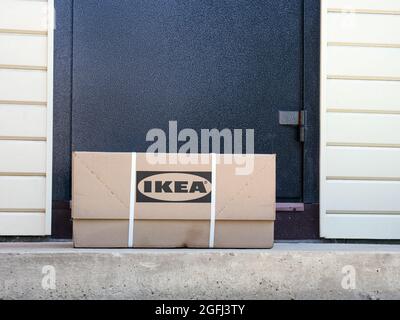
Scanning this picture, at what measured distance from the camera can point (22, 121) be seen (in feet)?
13.8

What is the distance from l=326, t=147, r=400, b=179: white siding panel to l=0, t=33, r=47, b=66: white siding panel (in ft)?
5.98

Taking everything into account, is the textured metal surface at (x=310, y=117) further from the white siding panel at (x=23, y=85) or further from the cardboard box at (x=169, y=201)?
the white siding panel at (x=23, y=85)

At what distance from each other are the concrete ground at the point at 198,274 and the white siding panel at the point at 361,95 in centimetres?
128

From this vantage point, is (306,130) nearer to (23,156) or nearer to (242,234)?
(242,234)

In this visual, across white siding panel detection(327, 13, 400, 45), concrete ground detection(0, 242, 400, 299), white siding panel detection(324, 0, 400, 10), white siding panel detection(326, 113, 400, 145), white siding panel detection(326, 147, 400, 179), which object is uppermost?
white siding panel detection(324, 0, 400, 10)

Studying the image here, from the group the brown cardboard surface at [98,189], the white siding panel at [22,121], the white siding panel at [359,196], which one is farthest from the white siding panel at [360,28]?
the white siding panel at [22,121]

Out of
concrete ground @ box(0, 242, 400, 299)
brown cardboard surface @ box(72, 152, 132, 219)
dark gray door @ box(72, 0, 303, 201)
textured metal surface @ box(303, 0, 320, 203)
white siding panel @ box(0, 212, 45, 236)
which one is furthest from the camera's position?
textured metal surface @ box(303, 0, 320, 203)

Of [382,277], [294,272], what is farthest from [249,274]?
[382,277]

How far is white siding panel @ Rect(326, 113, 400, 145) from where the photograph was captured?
4.38m

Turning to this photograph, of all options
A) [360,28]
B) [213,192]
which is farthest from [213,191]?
[360,28]

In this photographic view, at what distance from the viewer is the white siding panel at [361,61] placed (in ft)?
14.4

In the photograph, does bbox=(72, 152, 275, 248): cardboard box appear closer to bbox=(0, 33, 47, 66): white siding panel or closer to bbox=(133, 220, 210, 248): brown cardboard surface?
bbox=(133, 220, 210, 248): brown cardboard surface

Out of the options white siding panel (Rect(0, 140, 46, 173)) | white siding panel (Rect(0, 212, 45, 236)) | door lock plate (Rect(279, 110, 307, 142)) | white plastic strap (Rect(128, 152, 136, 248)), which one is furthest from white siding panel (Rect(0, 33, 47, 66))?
door lock plate (Rect(279, 110, 307, 142))

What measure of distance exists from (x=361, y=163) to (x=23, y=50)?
2.15 metres
